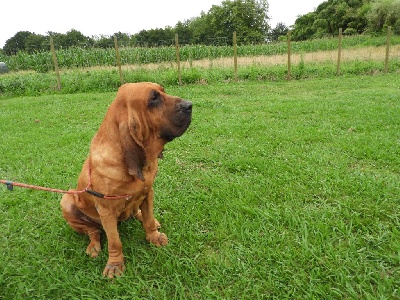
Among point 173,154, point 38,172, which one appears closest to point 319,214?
point 173,154

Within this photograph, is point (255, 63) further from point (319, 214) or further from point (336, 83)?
point (319, 214)

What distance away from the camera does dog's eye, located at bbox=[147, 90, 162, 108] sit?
6.39 ft

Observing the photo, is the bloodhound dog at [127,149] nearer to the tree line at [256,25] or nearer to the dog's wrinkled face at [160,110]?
the dog's wrinkled face at [160,110]

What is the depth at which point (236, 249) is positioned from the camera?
249 cm

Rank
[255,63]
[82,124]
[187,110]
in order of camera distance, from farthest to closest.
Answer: [255,63] → [82,124] → [187,110]

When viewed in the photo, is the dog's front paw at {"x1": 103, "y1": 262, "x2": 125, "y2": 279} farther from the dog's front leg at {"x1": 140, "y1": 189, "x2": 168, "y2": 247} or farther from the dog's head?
the dog's head

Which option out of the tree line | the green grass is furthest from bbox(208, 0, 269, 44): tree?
the green grass

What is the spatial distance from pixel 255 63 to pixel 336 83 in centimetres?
523

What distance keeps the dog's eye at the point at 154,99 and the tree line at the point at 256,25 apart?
2951 centimetres

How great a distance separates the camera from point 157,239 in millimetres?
2635

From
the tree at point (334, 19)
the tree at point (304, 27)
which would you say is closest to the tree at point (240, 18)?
the tree at point (304, 27)

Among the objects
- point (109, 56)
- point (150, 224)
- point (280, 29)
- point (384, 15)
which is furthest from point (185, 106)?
point (280, 29)

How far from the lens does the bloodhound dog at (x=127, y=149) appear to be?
1.96 m

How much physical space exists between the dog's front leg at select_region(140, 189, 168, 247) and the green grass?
8cm
